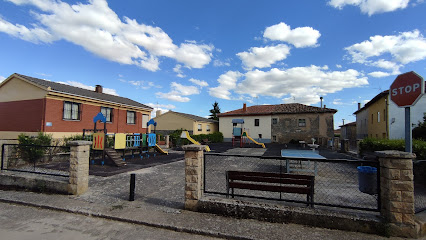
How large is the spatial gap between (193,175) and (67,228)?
8.85ft

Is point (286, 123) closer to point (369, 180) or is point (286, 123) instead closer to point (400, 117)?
point (400, 117)

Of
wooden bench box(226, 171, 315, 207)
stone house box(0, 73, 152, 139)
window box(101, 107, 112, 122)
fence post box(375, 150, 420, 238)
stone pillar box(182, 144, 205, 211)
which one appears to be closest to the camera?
fence post box(375, 150, 420, 238)

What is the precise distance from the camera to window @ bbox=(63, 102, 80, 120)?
14.0 m

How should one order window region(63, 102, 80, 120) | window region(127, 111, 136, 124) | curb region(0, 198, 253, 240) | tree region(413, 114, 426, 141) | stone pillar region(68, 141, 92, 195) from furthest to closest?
window region(127, 111, 136, 124)
window region(63, 102, 80, 120)
tree region(413, 114, 426, 141)
stone pillar region(68, 141, 92, 195)
curb region(0, 198, 253, 240)

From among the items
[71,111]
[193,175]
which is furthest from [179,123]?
[193,175]

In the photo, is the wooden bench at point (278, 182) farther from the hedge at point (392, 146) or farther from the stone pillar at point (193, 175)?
the hedge at point (392, 146)

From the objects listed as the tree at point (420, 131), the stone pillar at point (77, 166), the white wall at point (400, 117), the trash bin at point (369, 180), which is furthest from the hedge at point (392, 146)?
the stone pillar at point (77, 166)

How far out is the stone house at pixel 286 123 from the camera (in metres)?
26.8

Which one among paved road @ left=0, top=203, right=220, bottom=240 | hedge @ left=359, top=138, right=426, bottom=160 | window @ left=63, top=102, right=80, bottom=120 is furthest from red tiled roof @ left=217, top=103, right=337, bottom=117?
paved road @ left=0, top=203, right=220, bottom=240

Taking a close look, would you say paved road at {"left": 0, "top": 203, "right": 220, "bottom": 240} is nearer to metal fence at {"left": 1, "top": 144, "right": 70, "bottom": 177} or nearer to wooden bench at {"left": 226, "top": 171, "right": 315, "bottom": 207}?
wooden bench at {"left": 226, "top": 171, "right": 315, "bottom": 207}

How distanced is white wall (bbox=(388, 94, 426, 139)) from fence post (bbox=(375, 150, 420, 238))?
54.4 ft

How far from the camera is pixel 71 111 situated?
14.3 metres

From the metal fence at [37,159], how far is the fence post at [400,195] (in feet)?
32.8

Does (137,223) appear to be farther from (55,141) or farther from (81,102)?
(81,102)
